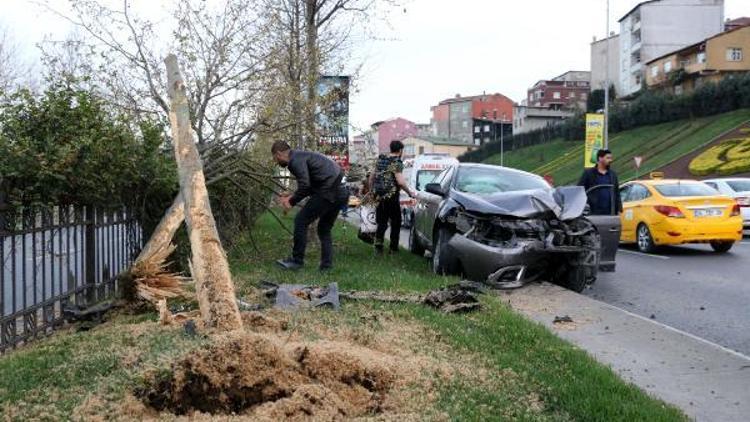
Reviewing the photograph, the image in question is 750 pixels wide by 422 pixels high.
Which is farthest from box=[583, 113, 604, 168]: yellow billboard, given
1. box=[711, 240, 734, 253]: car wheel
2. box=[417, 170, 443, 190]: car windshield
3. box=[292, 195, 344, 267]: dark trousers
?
box=[292, 195, 344, 267]: dark trousers

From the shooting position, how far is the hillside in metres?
52.3

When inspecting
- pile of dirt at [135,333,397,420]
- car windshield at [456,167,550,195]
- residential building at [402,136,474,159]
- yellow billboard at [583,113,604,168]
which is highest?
residential building at [402,136,474,159]

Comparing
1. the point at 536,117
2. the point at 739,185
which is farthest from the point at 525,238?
the point at 536,117

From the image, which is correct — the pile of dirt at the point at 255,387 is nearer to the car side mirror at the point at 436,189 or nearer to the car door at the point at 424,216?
the car side mirror at the point at 436,189

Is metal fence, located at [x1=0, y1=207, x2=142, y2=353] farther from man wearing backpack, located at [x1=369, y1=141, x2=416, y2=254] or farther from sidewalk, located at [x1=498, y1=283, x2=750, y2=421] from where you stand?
sidewalk, located at [x1=498, y1=283, x2=750, y2=421]

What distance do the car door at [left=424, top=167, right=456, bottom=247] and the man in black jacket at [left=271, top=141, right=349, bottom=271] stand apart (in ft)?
5.05

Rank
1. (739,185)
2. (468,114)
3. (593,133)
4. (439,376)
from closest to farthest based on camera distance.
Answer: (439,376)
(739,185)
(593,133)
(468,114)

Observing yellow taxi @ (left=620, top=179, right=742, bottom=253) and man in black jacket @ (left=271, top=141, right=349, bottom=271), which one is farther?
yellow taxi @ (left=620, top=179, right=742, bottom=253)

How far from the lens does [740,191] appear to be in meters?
18.6

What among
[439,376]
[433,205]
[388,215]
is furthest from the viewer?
[388,215]

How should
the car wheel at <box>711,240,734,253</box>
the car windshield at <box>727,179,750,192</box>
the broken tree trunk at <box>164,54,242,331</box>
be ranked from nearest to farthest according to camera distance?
the broken tree trunk at <box>164,54,242,331</box> → the car wheel at <box>711,240,734,253</box> → the car windshield at <box>727,179,750,192</box>

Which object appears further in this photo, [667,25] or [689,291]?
[667,25]

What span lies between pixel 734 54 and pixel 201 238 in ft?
244

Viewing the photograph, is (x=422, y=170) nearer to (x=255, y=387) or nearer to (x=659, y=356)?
(x=659, y=356)
